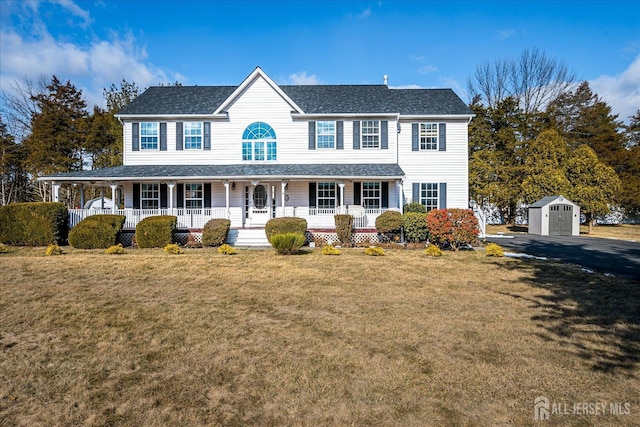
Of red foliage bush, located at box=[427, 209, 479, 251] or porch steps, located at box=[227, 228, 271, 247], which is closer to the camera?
red foliage bush, located at box=[427, 209, 479, 251]

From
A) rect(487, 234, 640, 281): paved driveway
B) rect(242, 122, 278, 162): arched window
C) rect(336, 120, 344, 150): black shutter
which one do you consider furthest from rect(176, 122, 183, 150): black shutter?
rect(487, 234, 640, 281): paved driveway

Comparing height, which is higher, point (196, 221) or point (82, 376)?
point (196, 221)

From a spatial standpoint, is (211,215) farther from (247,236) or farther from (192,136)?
(192,136)

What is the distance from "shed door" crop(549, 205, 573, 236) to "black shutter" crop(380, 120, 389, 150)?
467 inches

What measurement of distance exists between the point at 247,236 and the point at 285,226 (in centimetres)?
248

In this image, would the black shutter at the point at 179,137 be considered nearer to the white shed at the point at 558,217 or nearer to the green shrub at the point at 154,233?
the green shrub at the point at 154,233

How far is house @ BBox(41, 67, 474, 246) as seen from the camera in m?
20.2

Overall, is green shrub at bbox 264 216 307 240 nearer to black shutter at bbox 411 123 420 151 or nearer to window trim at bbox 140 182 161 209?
window trim at bbox 140 182 161 209

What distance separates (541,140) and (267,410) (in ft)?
106

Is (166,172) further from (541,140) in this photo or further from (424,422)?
(541,140)

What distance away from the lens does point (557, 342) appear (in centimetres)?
574

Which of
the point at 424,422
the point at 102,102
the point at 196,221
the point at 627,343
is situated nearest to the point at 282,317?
the point at 424,422

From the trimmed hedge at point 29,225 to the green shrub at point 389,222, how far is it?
1490 centimetres

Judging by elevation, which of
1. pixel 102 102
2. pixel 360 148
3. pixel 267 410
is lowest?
pixel 267 410
